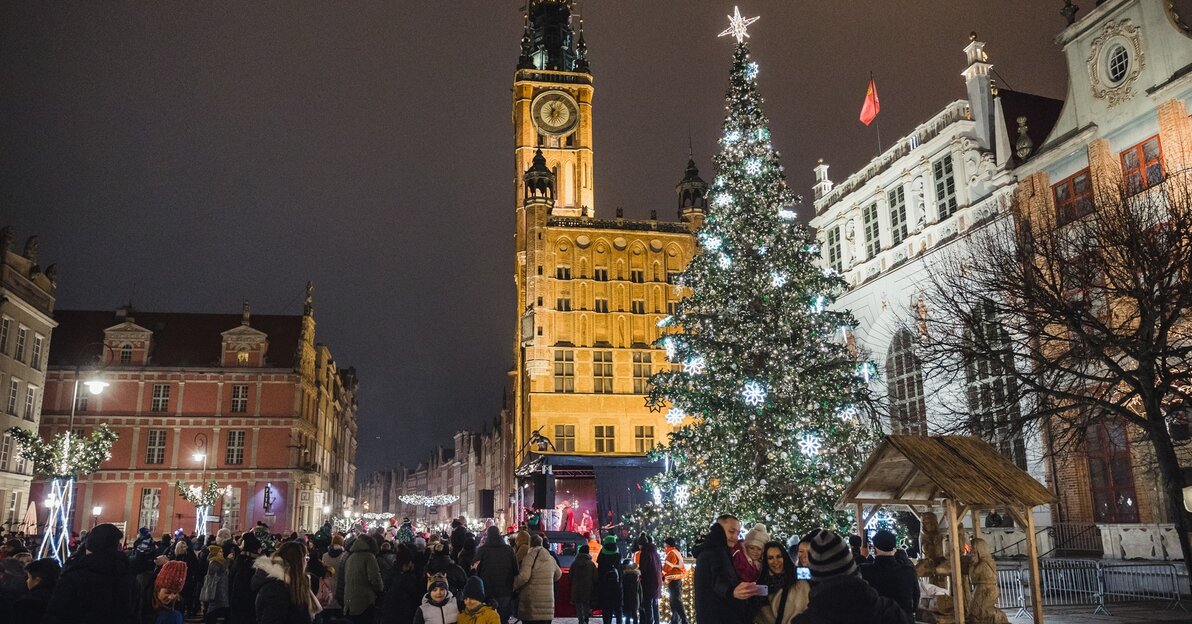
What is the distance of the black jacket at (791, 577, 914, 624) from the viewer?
4227 millimetres

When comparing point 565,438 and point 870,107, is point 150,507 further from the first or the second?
point 870,107

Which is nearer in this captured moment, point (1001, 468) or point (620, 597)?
point (1001, 468)

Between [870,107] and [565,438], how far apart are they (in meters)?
24.5

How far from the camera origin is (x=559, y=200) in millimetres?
57156

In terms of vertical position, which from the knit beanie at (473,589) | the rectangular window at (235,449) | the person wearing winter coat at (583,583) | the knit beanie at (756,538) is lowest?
the person wearing winter coat at (583,583)

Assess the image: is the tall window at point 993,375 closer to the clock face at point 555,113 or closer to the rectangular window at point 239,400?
the clock face at point 555,113

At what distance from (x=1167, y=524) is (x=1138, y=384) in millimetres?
7635

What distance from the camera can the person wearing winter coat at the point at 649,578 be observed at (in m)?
12.5

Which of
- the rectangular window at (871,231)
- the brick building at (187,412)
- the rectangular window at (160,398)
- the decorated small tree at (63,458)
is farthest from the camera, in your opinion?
the rectangular window at (160,398)

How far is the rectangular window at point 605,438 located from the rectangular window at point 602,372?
2.06m

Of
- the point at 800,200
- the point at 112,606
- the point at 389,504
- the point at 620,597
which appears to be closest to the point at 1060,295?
the point at 800,200

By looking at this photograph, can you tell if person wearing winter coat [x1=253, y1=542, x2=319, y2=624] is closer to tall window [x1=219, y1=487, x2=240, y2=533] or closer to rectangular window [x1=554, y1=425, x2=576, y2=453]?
rectangular window [x1=554, y1=425, x2=576, y2=453]

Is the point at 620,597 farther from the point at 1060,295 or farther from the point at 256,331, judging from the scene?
the point at 256,331

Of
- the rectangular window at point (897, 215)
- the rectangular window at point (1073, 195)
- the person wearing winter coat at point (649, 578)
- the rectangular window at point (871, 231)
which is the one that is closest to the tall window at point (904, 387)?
the rectangular window at point (897, 215)
